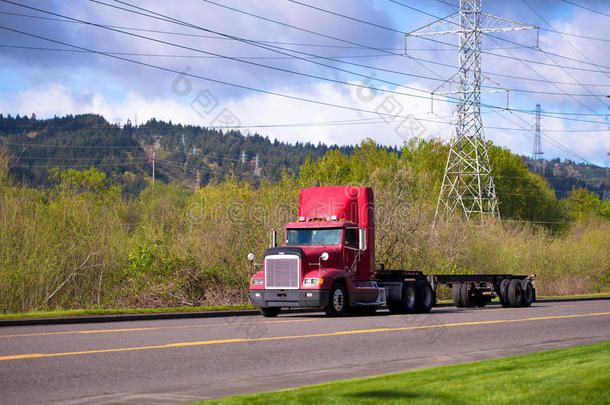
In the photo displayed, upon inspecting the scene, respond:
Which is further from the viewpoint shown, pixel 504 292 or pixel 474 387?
pixel 504 292

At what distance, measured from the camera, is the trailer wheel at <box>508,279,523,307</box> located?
31.8m

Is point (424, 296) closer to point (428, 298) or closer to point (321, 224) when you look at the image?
point (428, 298)

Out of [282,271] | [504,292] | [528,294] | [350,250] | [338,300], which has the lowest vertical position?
[528,294]

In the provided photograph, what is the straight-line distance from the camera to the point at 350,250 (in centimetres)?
2448

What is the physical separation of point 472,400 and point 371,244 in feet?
56.4

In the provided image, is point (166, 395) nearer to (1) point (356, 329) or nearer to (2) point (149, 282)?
(1) point (356, 329)

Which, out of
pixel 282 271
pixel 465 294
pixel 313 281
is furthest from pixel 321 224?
pixel 465 294

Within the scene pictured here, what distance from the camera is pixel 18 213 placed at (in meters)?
26.1

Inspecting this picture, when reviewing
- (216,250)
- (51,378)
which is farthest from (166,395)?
(216,250)

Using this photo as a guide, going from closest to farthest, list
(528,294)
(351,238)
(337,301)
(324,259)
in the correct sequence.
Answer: (324,259), (337,301), (351,238), (528,294)

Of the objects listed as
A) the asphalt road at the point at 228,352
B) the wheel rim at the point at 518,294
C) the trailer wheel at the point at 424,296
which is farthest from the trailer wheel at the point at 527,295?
the asphalt road at the point at 228,352

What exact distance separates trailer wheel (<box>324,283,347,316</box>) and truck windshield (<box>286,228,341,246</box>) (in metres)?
1.55

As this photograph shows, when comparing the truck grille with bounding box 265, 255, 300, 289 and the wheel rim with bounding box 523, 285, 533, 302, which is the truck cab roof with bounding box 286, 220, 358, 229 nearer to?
the truck grille with bounding box 265, 255, 300, 289

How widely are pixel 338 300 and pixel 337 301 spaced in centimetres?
8
